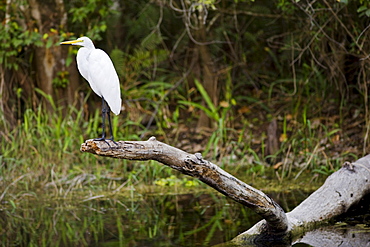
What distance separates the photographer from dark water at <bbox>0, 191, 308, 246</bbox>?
4.51 metres

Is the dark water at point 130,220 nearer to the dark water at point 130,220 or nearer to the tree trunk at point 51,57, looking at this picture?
the dark water at point 130,220

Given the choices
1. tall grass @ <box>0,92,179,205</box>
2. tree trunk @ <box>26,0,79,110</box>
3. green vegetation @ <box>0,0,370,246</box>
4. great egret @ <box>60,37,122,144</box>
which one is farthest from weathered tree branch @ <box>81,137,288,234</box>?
tree trunk @ <box>26,0,79,110</box>

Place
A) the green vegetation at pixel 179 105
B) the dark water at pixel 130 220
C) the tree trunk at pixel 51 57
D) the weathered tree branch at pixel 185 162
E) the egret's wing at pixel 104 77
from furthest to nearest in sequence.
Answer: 1. the tree trunk at pixel 51 57
2. the green vegetation at pixel 179 105
3. the dark water at pixel 130 220
4. the egret's wing at pixel 104 77
5. the weathered tree branch at pixel 185 162

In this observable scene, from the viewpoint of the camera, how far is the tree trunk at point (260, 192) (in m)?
3.45

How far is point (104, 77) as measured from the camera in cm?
395

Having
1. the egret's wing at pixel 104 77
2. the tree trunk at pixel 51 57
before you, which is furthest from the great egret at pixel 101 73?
the tree trunk at pixel 51 57

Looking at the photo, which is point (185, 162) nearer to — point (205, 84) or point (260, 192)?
point (260, 192)

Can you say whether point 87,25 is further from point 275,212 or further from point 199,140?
point 275,212

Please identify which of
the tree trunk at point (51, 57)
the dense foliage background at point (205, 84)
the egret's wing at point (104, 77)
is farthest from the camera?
the tree trunk at point (51, 57)

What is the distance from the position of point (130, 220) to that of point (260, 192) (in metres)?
1.61

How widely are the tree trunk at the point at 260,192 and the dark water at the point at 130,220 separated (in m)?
0.45

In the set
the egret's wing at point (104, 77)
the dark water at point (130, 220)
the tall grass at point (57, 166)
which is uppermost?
the egret's wing at point (104, 77)

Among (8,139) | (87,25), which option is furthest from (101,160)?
(87,25)

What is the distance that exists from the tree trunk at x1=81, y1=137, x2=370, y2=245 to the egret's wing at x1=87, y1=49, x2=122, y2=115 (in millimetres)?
587
